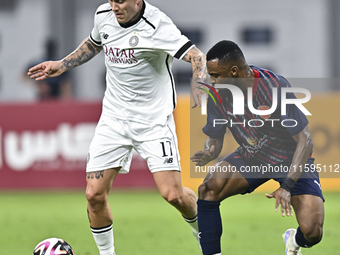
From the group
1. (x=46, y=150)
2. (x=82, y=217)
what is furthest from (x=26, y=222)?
(x=46, y=150)

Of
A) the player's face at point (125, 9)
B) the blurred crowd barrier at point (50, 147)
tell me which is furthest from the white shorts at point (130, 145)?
the blurred crowd barrier at point (50, 147)

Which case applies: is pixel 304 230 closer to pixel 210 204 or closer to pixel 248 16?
pixel 210 204

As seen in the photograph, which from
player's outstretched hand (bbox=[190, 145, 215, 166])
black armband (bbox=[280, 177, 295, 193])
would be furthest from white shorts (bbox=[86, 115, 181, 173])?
black armband (bbox=[280, 177, 295, 193])

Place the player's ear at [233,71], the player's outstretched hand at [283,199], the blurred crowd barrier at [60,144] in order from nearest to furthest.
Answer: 1. the player's outstretched hand at [283,199]
2. the player's ear at [233,71]
3. the blurred crowd barrier at [60,144]

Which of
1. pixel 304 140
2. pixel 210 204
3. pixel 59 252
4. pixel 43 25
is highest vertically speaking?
pixel 43 25

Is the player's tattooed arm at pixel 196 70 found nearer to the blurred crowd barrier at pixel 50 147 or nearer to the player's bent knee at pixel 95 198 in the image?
the player's bent knee at pixel 95 198

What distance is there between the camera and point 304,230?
4570 millimetres

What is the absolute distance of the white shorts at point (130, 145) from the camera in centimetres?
510

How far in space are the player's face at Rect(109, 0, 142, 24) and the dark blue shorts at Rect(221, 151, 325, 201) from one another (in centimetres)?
149

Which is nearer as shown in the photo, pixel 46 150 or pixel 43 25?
pixel 46 150

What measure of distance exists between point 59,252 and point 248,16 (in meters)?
14.5

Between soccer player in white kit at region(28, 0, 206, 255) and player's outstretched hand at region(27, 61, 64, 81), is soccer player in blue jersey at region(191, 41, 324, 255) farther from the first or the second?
player's outstretched hand at region(27, 61, 64, 81)

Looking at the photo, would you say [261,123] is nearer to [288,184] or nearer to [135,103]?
[288,184]

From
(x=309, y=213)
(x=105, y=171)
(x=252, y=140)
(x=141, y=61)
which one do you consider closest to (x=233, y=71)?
(x=252, y=140)
